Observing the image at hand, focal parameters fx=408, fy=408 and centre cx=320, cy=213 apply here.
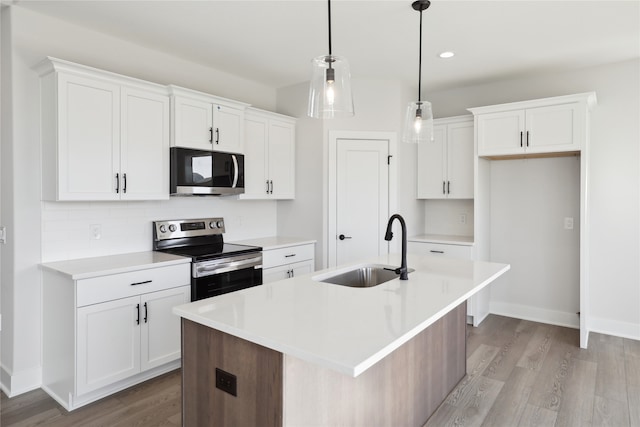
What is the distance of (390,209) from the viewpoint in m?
4.37

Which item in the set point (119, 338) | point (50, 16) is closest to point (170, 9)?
point (50, 16)

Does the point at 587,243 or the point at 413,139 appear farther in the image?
the point at 587,243

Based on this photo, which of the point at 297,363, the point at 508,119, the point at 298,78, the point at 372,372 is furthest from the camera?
the point at 298,78

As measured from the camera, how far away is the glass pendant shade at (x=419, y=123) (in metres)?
2.65

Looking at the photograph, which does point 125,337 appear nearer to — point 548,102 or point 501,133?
point 501,133

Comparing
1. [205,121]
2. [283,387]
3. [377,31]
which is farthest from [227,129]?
[283,387]

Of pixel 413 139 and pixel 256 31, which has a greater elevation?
pixel 256 31

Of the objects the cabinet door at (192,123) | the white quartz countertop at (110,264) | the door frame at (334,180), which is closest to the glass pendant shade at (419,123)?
the door frame at (334,180)

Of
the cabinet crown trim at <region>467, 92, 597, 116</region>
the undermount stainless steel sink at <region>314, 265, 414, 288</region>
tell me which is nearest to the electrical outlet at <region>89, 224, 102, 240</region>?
the undermount stainless steel sink at <region>314, 265, 414, 288</region>

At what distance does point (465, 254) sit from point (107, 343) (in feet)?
10.8

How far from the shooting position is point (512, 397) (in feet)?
9.03

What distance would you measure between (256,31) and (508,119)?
2518 mm

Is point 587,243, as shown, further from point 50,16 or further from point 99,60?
point 50,16

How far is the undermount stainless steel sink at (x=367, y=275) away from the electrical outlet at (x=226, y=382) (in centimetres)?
104
